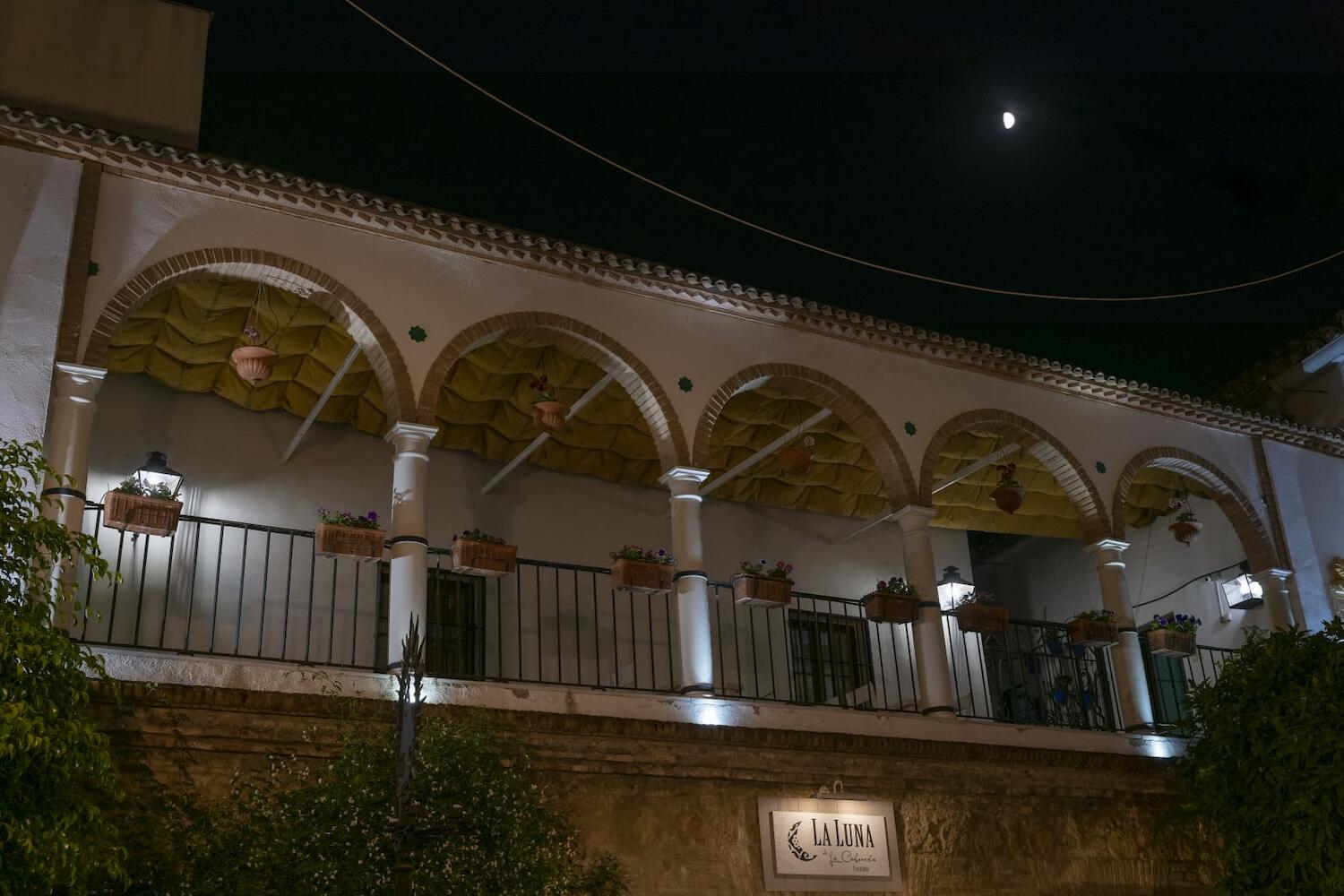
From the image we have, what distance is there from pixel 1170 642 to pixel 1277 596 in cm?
212

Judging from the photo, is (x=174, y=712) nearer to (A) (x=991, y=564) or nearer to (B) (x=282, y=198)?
(B) (x=282, y=198)

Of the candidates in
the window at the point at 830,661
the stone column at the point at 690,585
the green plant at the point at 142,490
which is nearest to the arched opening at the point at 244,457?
the green plant at the point at 142,490

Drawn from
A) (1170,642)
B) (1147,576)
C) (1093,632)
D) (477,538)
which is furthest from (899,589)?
(1147,576)

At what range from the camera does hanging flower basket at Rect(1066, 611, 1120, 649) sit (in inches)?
502

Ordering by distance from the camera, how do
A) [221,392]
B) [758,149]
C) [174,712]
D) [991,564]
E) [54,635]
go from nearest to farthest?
[54,635], [174,712], [221,392], [758,149], [991,564]

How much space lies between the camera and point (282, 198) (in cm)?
1035

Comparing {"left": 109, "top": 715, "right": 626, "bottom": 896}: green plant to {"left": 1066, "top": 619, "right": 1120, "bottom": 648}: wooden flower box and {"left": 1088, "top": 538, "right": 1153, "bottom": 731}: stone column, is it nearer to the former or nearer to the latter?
{"left": 1066, "top": 619, "right": 1120, "bottom": 648}: wooden flower box

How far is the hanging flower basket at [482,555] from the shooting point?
34.0 feet

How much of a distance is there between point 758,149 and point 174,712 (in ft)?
37.7

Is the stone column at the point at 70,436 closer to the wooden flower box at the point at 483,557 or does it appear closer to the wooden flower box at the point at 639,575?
the wooden flower box at the point at 483,557

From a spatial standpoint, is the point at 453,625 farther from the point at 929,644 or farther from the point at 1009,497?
the point at 1009,497

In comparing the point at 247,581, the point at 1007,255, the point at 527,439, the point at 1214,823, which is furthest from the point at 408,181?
the point at 1214,823

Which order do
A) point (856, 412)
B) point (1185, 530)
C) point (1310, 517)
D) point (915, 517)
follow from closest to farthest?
point (915, 517) → point (856, 412) → point (1310, 517) → point (1185, 530)

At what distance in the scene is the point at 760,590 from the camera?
1144cm
